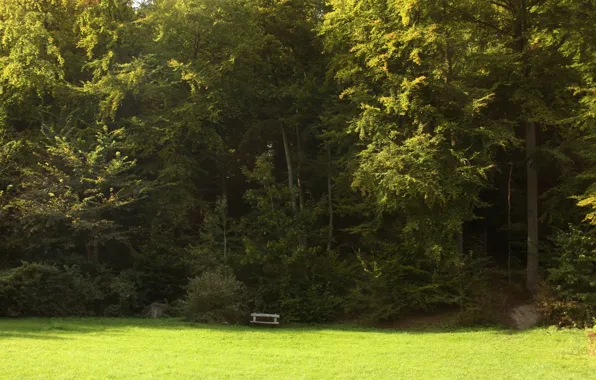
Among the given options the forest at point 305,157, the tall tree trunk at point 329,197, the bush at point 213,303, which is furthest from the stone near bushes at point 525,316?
the bush at point 213,303

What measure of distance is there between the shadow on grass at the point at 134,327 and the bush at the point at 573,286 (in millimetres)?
1610

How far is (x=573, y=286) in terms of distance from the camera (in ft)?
52.9

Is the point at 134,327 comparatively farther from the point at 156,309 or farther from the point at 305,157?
the point at 305,157

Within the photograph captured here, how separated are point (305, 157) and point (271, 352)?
1281 cm

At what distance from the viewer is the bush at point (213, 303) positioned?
16.1 meters

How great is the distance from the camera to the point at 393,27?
18250 millimetres

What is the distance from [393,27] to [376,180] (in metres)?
5.40

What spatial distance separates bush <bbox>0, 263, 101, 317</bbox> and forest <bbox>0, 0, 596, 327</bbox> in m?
0.07

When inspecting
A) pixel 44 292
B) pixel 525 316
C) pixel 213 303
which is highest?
pixel 44 292

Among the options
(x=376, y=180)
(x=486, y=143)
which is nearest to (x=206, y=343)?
(x=376, y=180)

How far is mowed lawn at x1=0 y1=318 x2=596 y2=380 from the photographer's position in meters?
8.95

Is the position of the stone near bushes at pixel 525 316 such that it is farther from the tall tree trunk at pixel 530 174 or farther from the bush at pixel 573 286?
the tall tree trunk at pixel 530 174

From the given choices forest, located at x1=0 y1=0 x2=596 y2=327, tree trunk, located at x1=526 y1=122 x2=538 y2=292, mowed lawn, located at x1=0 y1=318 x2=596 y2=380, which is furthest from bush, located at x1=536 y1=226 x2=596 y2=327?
tree trunk, located at x1=526 y1=122 x2=538 y2=292

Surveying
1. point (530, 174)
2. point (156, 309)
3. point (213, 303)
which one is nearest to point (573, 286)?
point (530, 174)
